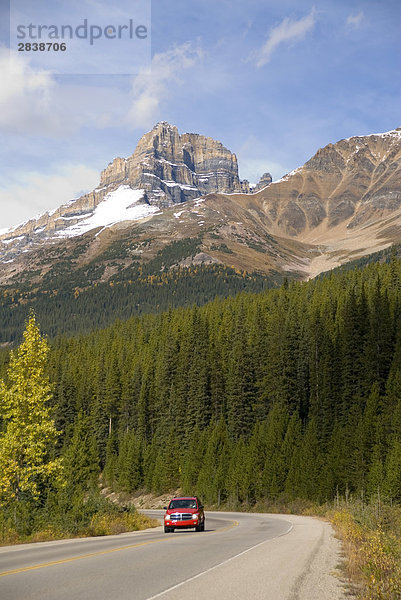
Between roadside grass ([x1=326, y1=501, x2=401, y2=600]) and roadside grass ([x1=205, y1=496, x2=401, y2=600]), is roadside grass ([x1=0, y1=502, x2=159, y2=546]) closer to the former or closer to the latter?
roadside grass ([x1=205, y1=496, x2=401, y2=600])

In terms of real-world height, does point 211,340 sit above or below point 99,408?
above

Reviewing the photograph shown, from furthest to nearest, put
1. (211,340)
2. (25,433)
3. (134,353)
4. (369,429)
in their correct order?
(134,353)
(211,340)
(369,429)
(25,433)

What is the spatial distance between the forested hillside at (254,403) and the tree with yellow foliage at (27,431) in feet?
72.1

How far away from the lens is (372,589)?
980 cm

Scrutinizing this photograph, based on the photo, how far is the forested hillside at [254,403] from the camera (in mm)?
61438

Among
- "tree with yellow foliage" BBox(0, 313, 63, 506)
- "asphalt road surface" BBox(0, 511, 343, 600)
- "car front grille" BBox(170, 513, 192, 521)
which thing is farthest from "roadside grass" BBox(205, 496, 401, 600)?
"tree with yellow foliage" BBox(0, 313, 63, 506)

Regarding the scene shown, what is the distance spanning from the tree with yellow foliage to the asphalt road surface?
11759 millimetres

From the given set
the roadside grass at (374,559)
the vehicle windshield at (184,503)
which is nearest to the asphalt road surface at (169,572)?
the roadside grass at (374,559)

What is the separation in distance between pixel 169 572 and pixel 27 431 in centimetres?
2015

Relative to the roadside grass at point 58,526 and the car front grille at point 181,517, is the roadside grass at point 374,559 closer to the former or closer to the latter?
the car front grille at point 181,517

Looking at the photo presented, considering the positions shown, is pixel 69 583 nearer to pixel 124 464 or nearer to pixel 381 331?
pixel 124 464

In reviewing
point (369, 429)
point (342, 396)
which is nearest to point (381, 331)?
point (342, 396)

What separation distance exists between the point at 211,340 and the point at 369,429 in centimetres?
4675

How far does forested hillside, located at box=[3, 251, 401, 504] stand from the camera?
2419 inches
